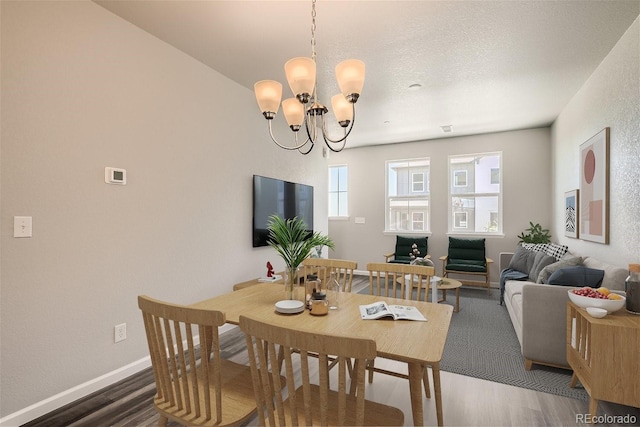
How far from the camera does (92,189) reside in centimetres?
222

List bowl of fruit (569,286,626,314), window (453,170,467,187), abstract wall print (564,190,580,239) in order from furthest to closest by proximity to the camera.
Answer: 1. window (453,170,467,187)
2. abstract wall print (564,190,580,239)
3. bowl of fruit (569,286,626,314)

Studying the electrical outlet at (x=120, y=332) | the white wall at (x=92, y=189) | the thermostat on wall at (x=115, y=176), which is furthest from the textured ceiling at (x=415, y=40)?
the electrical outlet at (x=120, y=332)

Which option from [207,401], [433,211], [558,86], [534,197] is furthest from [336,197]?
[207,401]

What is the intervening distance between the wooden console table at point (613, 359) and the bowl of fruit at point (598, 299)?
0.23ft

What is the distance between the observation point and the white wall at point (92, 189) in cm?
186

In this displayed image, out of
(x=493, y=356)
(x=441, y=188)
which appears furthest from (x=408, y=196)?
(x=493, y=356)

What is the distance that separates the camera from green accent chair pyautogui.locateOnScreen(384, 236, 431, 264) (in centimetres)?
575

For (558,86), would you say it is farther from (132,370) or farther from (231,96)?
(132,370)

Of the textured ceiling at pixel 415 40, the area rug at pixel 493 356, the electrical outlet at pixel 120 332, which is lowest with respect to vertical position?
the area rug at pixel 493 356

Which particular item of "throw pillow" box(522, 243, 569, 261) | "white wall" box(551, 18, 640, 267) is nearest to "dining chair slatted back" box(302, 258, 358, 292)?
"white wall" box(551, 18, 640, 267)

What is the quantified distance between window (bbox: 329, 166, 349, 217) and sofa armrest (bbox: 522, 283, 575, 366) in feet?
15.1

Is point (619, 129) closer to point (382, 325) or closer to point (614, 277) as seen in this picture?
point (614, 277)

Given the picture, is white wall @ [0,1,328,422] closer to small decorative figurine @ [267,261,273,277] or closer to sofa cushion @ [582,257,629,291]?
small decorative figurine @ [267,261,273,277]

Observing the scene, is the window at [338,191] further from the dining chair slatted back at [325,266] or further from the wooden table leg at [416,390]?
the wooden table leg at [416,390]
